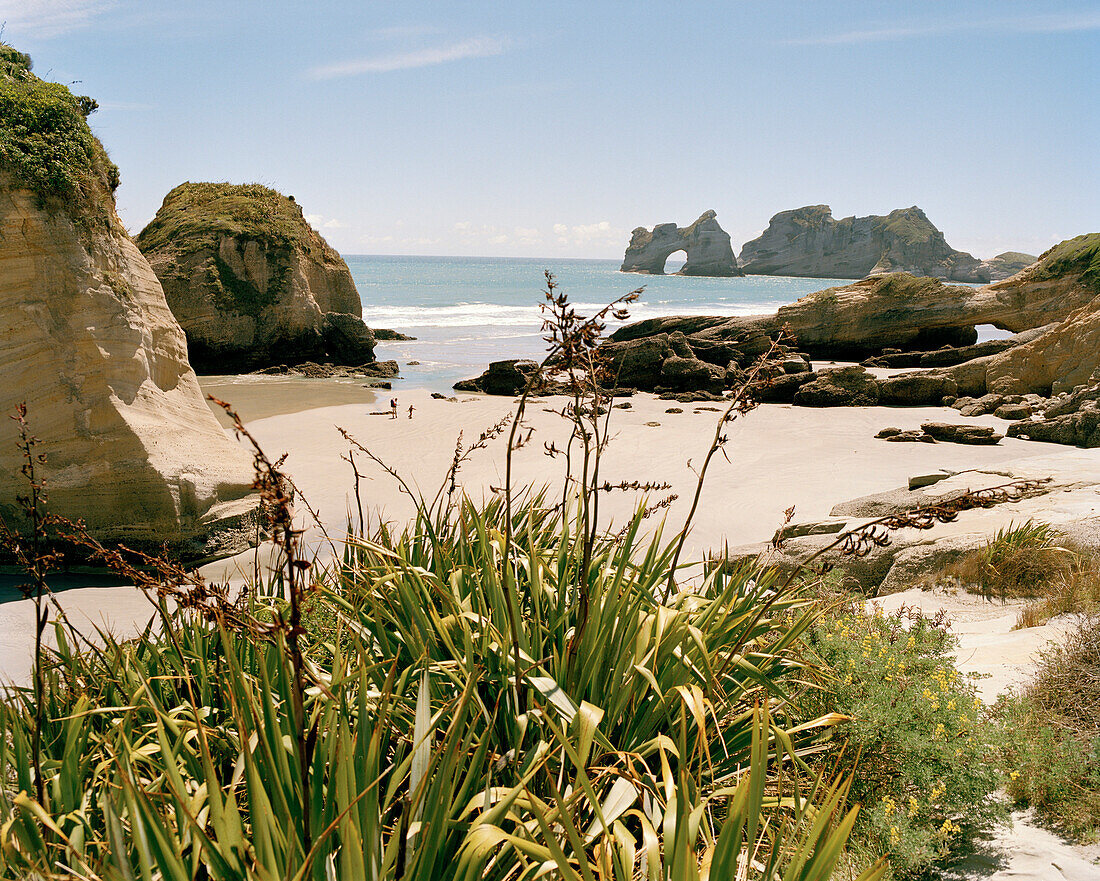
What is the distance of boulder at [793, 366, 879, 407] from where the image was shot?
18.5 m

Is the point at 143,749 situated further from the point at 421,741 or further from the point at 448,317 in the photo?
the point at 448,317

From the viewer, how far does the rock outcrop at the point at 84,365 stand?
7062 mm

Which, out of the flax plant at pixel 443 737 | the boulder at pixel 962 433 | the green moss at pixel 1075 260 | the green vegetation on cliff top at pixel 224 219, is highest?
the green vegetation on cliff top at pixel 224 219

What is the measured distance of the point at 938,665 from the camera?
3.12 m

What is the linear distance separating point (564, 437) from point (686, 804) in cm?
1308

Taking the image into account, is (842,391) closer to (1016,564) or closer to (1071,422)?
(1071,422)

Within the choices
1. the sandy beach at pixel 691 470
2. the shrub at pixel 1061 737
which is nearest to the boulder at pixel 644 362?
the sandy beach at pixel 691 470

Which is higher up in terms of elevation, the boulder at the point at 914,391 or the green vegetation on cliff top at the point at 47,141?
the green vegetation on cliff top at the point at 47,141

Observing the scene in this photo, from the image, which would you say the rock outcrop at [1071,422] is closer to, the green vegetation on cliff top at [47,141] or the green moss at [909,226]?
the green vegetation on cliff top at [47,141]

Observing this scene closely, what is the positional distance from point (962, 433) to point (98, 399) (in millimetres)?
13359

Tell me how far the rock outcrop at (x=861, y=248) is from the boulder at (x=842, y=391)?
109 metres

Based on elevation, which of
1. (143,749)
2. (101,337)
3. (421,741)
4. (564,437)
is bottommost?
(564,437)

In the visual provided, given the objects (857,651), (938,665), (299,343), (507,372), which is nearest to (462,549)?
(857,651)

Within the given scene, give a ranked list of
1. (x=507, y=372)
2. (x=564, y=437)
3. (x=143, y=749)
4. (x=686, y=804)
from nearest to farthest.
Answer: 1. (x=686, y=804)
2. (x=143, y=749)
3. (x=564, y=437)
4. (x=507, y=372)
